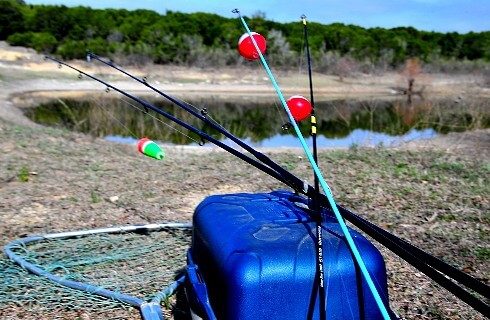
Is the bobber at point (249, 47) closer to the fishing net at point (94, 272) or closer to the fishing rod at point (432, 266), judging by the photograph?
the fishing rod at point (432, 266)

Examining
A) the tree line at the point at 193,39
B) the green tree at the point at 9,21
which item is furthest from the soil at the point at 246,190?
the green tree at the point at 9,21

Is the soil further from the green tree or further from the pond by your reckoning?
the green tree

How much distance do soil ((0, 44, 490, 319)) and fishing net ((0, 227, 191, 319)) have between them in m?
0.13

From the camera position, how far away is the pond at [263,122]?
13736mm

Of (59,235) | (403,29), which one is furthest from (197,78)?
(59,235)

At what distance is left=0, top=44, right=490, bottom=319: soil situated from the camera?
4.48 meters

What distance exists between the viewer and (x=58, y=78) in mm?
27406

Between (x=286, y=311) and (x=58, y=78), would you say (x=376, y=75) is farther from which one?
(x=286, y=311)

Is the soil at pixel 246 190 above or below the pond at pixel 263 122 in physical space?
above

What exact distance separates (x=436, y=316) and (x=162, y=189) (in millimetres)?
3702

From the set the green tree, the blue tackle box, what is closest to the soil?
the blue tackle box

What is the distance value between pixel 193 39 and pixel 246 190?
3223 centimetres

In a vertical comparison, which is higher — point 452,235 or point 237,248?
point 237,248

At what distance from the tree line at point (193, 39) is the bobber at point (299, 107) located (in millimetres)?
28663
